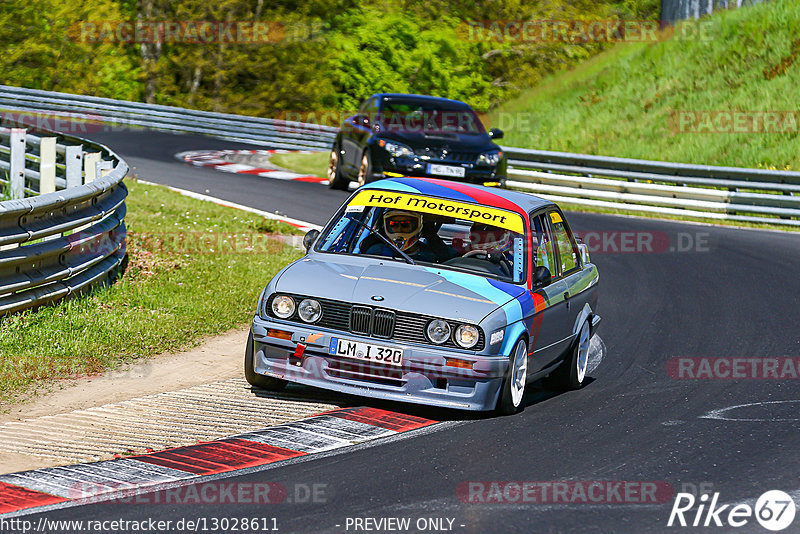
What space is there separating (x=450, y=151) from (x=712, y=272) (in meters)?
5.32

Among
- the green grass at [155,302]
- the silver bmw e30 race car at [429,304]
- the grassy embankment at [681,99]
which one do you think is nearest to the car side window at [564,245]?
the silver bmw e30 race car at [429,304]

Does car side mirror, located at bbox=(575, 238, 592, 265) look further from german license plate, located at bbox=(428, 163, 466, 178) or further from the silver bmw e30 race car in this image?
german license plate, located at bbox=(428, 163, 466, 178)

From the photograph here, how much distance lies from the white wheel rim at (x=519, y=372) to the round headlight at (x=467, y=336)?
36cm

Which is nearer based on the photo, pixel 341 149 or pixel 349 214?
pixel 349 214

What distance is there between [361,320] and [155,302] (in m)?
3.87

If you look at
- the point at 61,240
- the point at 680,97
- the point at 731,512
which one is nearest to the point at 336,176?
the point at 61,240

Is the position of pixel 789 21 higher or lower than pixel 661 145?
higher

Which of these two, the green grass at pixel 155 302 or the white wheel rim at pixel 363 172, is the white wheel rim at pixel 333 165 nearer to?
the white wheel rim at pixel 363 172

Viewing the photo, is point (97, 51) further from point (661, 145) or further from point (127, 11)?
point (661, 145)

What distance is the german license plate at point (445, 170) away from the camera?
18.5 metres

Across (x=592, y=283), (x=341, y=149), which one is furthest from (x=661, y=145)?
(x=592, y=283)

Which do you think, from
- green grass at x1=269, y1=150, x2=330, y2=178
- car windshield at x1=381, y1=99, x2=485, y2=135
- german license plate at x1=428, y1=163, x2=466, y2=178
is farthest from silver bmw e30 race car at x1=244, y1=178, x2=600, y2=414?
green grass at x1=269, y1=150, x2=330, y2=178

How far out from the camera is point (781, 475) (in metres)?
6.61

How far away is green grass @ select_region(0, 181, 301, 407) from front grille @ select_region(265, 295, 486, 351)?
2.18 metres
